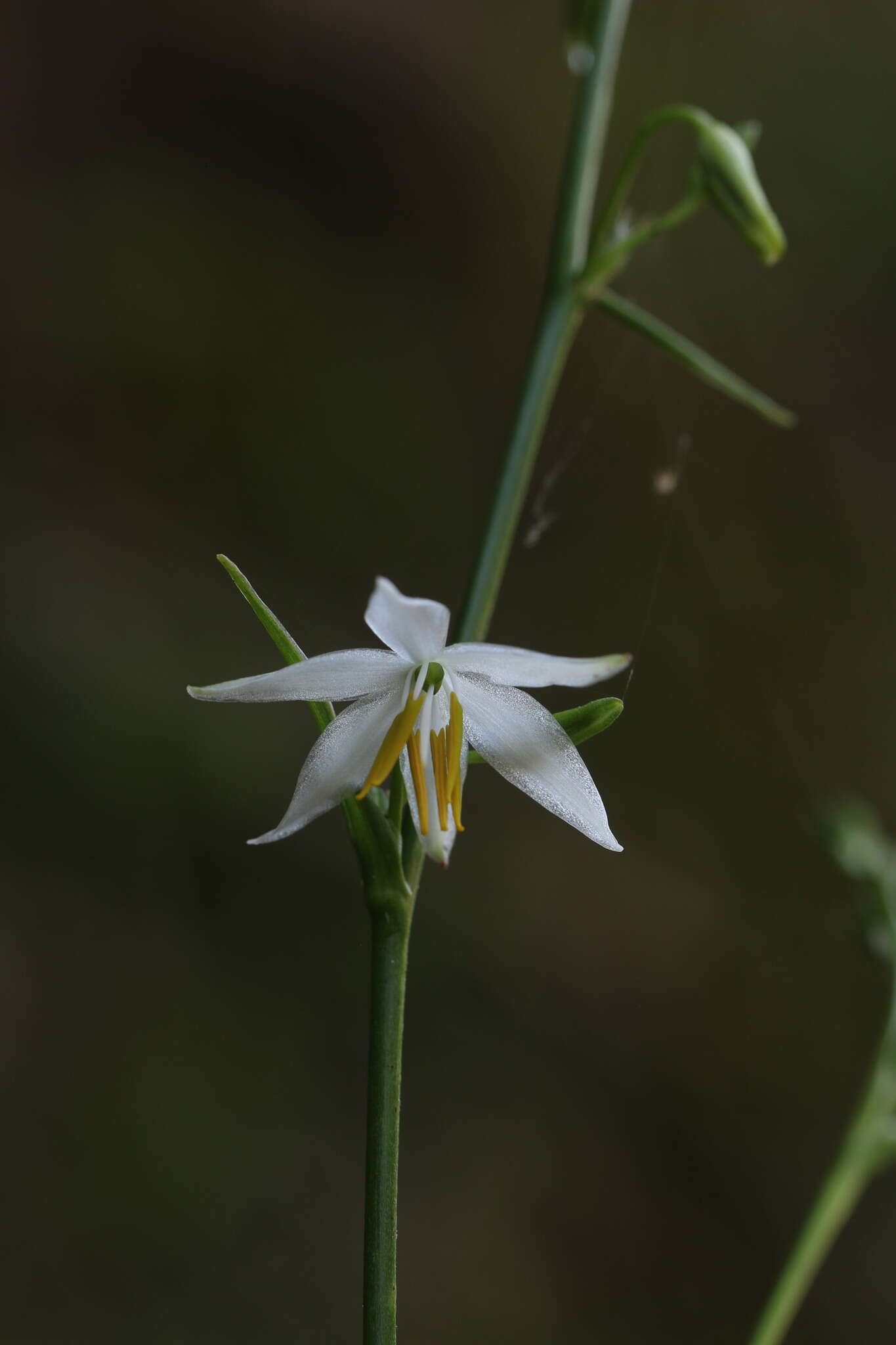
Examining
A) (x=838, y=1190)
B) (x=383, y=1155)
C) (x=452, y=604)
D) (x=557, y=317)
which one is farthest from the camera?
(x=452, y=604)

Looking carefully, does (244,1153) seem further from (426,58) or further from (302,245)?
(426,58)

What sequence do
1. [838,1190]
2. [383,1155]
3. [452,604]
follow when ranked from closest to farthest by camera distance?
[383,1155] → [838,1190] → [452,604]

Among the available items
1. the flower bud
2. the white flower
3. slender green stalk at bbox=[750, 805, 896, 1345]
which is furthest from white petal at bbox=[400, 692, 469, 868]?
slender green stalk at bbox=[750, 805, 896, 1345]

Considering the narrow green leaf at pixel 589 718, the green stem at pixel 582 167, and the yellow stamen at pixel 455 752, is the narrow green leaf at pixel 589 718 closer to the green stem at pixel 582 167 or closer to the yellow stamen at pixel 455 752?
the yellow stamen at pixel 455 752

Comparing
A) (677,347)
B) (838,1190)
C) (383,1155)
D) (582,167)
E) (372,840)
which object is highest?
(582,167)

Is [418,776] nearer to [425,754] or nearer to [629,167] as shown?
[425,754]

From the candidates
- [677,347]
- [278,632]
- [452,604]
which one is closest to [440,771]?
[278,632]

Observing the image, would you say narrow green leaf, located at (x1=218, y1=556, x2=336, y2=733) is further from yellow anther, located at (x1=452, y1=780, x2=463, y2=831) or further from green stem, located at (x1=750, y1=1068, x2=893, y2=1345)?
green stem, located at (x1=750, y1=1068, x2=893, y2=1345)

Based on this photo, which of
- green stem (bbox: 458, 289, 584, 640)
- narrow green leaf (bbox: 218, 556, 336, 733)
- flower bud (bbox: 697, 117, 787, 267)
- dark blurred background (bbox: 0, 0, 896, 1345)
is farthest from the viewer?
dark blurred background (bbox: 0, 0, 896, 1345)
